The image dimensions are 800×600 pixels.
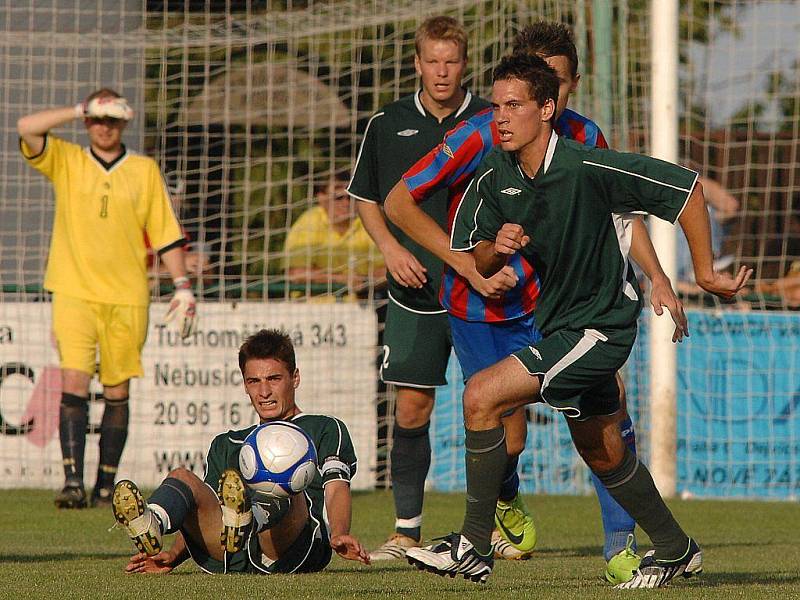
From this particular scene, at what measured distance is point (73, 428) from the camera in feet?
31.6

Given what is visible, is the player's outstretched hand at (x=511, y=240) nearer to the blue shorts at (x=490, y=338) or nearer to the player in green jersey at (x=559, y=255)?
the player in green jersey at (x=559, y=255)

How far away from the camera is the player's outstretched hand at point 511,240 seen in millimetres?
4973

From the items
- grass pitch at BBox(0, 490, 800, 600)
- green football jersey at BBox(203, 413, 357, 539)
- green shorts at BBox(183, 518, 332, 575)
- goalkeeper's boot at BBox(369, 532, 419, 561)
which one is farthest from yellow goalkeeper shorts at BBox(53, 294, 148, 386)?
green shorts at BBox(183, 518, 332, 575)

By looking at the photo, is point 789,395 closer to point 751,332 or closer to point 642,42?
point 751,332

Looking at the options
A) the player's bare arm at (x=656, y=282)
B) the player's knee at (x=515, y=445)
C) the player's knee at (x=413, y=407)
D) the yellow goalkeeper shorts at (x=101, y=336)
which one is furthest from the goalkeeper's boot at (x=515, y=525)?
the yellow goalkeeper shorts at (x=101, y=336)

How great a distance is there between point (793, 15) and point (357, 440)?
486 centimetres

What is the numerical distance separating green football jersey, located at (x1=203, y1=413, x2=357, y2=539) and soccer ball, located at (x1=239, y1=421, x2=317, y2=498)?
10.0 inches

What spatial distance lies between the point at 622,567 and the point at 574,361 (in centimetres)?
95

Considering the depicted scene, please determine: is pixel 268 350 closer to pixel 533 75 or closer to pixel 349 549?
pixel 349 549

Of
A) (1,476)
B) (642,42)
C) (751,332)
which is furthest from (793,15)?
(1,476)

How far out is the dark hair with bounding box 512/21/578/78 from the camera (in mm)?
6023

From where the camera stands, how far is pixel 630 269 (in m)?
5.70

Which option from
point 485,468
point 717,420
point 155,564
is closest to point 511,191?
point 485,468

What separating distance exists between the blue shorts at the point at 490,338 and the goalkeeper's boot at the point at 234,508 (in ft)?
4.29
